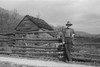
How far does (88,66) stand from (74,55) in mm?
1317

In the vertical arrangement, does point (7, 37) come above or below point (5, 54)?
above

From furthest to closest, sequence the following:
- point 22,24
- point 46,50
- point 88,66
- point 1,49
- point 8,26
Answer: point 8,26 < point 22,24 < point 1,49 < point 46,50 < point 88,66

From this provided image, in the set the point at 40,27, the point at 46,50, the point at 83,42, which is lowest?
the point at 46,50

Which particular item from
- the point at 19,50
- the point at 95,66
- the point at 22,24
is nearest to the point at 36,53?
the point at 19,50

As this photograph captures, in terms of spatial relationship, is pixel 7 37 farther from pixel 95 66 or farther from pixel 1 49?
pixel 95 66

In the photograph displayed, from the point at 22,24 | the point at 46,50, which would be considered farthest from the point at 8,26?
the point at 46,50

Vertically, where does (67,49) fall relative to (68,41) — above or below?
below

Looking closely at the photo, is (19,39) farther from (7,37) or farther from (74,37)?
(74,37)

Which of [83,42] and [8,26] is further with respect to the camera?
[8,26]

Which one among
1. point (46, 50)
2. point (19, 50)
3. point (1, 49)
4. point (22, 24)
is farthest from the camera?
point (22, 24)

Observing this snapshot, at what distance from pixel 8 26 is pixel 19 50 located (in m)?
35.3

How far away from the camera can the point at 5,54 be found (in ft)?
30.9

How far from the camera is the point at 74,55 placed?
7.56m

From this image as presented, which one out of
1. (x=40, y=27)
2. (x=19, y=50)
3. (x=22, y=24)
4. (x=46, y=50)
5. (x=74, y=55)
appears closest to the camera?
(x=74, y=55)
